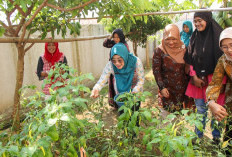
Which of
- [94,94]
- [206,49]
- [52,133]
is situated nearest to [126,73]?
[94,94]

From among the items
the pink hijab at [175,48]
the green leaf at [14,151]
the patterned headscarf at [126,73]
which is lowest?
the green leaf at [14,151]

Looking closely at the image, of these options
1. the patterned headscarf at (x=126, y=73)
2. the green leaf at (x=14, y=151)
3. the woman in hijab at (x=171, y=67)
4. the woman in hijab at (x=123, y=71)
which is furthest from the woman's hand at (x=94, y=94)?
the green leaf at (x=14, y=151)

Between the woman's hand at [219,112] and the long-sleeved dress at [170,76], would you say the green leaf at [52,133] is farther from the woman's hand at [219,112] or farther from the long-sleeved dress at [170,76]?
the long-sleeved dress at [170,76]

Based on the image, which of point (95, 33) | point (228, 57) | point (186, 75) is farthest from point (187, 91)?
point (95, 33)

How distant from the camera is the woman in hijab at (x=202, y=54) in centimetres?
204

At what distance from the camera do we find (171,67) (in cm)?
223

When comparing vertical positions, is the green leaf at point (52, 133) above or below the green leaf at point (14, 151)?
above

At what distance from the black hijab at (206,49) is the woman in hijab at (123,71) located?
599mm

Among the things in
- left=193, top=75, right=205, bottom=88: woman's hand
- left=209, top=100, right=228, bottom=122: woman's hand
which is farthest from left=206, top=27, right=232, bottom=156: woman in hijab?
left=193, top=75, right=205, bottom=88: woman's hand

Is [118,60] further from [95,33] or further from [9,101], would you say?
[95,33]

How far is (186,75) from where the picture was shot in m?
2.34

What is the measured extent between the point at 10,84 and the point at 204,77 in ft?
11.0

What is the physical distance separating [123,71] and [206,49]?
0.89 m

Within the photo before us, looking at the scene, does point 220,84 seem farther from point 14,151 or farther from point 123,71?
point 14,151
